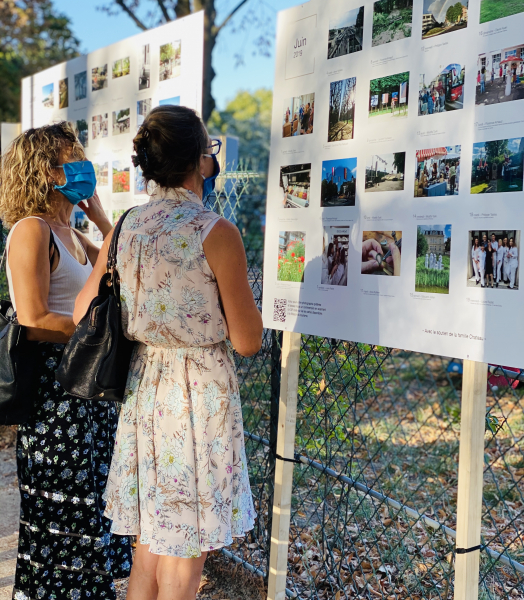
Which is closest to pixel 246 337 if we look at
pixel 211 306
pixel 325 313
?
pixel 211 306

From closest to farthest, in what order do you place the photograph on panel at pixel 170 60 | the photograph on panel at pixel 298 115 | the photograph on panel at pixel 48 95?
1. the photograph on panel at pixel 298 115
2. the photograph on panel at pixel 170 60
3. the photograph on panel at pixel 48 95

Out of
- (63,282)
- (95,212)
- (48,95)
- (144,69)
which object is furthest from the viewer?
(48,95)

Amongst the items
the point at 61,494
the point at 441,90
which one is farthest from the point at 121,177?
the point at 441,90

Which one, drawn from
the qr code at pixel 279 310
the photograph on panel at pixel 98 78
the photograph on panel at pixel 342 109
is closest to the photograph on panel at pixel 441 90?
the photograph on panel at pixel 342 109

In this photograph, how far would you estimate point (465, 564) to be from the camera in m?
1.96

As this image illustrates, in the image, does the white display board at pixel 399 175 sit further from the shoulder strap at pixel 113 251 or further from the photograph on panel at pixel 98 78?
the photograph on panel at pixel 98 78

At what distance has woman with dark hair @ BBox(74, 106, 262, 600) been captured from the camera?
1976 mm

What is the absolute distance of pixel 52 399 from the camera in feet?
8.11

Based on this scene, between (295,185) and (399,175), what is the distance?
53 centimetres

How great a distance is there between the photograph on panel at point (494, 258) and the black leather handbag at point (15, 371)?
1551 mm

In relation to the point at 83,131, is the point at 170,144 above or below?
below

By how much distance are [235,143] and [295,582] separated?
271 centimetres

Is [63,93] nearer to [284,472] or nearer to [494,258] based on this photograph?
[284,472]

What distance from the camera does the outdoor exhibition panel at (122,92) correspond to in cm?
303
